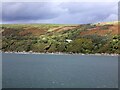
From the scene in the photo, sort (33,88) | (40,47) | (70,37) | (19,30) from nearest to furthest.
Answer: (33,88), (40,47), (70,37), (19,30)

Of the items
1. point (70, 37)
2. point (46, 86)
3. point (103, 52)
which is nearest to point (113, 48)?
point (103, 52)

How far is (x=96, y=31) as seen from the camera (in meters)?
180

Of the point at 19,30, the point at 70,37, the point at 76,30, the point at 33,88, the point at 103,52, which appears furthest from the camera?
the point at 19,30

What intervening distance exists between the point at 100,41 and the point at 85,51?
11966 mm

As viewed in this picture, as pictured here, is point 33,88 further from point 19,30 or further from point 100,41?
point 19,30

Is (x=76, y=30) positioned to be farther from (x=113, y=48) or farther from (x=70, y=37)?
(x=113, y=48)

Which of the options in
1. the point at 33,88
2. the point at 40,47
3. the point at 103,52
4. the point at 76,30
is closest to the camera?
the point at 33,88

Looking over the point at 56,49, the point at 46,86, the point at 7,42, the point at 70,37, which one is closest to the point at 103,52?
the point at 56,49

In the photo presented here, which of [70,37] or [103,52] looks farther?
[70,37]

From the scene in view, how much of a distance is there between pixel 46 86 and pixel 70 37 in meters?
124

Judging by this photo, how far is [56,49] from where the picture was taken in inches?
5778

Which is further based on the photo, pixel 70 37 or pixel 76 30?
pixel 76 30

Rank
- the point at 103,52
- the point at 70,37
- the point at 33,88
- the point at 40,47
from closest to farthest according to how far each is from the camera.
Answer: the point at 33,88, the point at 103,52, the point at 40,47, the point at 70,37

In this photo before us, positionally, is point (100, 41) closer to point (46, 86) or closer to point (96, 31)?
point (96, 31)
